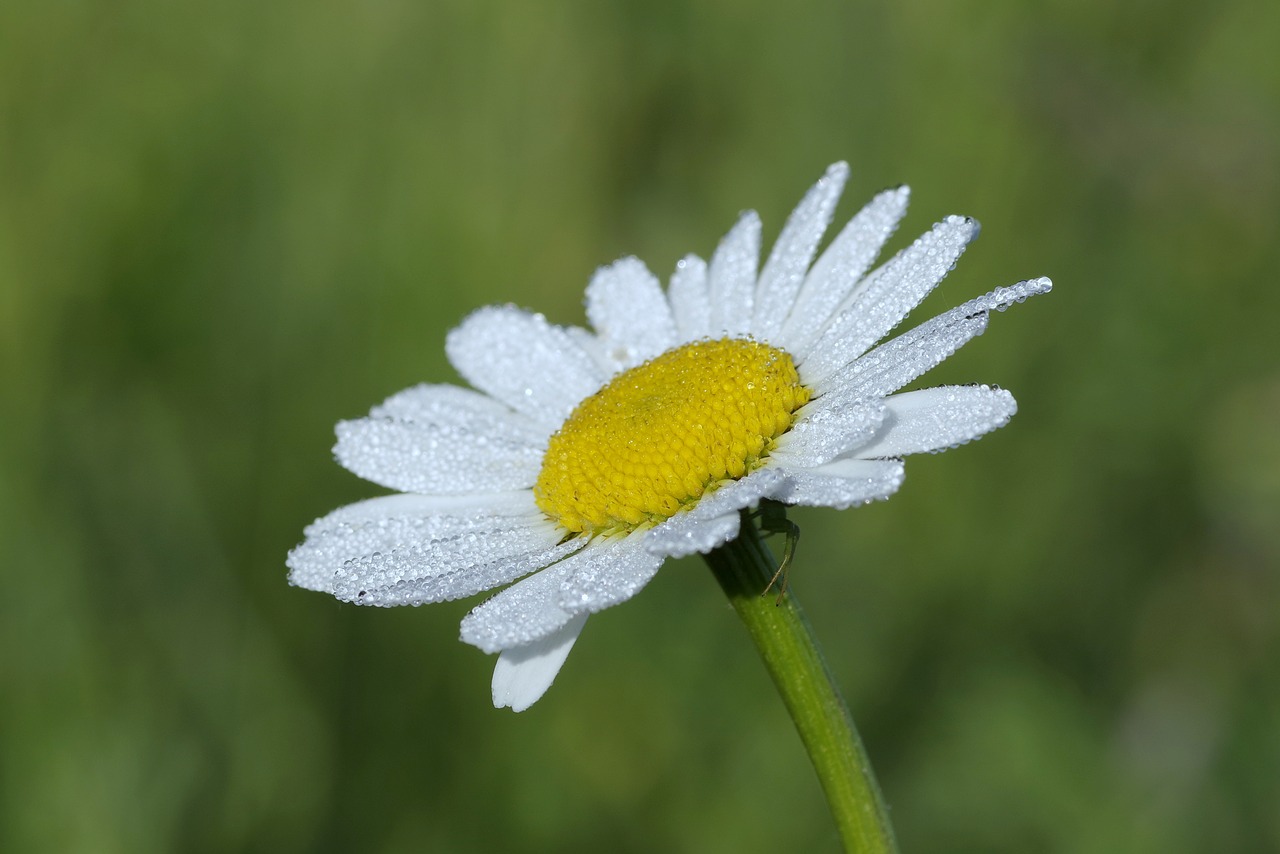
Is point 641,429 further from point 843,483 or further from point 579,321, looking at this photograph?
point 579,321

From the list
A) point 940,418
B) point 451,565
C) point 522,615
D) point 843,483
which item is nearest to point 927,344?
point 940,418

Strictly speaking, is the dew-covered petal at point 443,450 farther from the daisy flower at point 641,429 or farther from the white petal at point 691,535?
the white petal at point 691,535

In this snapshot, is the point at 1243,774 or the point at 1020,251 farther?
the point at 1020,251

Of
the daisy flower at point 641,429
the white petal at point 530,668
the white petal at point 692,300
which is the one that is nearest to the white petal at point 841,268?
the daisy flower at point 641,429

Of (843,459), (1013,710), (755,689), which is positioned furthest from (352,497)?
(843,459)

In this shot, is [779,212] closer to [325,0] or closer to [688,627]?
[688,627]

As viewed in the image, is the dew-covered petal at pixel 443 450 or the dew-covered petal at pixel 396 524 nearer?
the dew-covered petal at pixel 396 524

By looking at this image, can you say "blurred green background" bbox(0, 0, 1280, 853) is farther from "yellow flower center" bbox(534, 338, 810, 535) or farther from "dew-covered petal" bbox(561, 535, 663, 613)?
"dew-covered petal" bbox(561, 535, 663, 613)
